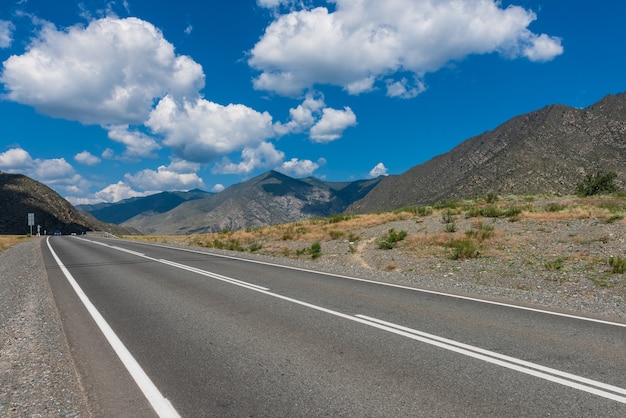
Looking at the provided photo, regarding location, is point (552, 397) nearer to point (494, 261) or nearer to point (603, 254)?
point (494, 261)

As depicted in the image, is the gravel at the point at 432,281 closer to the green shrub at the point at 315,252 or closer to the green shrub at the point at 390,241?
the green shrub at the point at 315,252

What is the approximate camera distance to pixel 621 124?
10406 cm

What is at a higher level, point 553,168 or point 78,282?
point 553,168

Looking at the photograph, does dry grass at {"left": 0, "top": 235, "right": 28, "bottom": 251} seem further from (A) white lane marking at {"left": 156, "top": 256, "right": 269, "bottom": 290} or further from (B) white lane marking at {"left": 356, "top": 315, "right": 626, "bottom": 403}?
(B) white lane marking at {"left": 356, "top": 315, "right": 626, "bottom": 403}

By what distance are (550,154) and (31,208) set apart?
16444 centimetres

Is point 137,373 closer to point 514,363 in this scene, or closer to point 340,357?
point 340,357

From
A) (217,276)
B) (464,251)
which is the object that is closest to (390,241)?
(464,251)

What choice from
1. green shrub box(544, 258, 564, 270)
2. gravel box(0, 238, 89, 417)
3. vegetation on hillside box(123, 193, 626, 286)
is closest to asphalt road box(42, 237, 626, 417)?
gravel box(0, 238, 89, 417)

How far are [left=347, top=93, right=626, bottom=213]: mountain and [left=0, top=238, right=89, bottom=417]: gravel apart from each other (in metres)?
91.1

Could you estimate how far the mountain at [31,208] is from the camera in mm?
119812

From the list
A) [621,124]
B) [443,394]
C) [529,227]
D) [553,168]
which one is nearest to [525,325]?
[443,394]

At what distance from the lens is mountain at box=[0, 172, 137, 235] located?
120 metres

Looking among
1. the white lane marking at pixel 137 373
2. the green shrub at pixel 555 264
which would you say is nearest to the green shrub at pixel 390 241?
the green shrub at pixel 555 264

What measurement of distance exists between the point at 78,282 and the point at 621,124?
133m
